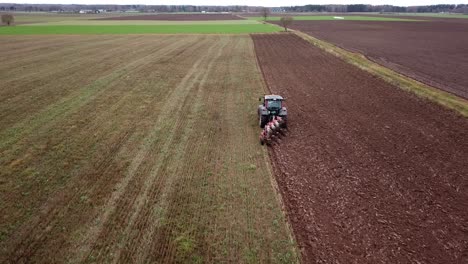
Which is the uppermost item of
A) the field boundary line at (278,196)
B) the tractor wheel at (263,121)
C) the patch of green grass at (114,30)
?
the patch of green grass at (114,30)

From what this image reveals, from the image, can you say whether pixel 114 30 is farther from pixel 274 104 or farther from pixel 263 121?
pixel 274 104

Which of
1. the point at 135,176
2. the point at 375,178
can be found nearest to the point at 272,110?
the point at 375,178

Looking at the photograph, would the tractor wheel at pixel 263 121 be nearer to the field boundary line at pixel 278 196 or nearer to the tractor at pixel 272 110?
the tractor at pixel 272 110

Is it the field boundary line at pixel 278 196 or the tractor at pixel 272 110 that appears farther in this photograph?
the tractor at pixel 272 110

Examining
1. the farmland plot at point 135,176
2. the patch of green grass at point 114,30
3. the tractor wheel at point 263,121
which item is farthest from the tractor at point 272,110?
the patch of green grass at point 114,30

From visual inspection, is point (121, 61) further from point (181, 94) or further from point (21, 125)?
point (21, 125)
